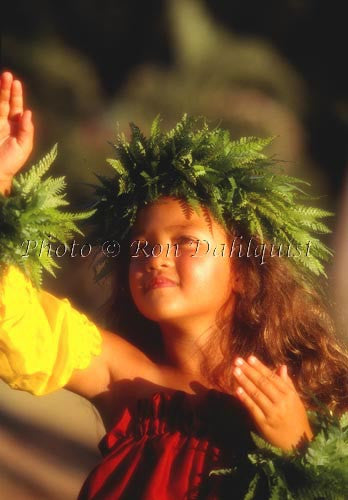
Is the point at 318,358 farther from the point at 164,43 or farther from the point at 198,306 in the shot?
the point at 164,43

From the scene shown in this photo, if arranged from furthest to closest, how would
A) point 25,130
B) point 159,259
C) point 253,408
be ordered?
1. point 159,259
2. point 25,130
3. point 253,408

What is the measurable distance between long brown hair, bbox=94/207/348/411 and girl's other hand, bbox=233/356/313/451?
0.82ft

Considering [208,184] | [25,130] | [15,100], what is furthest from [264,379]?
[15,100]

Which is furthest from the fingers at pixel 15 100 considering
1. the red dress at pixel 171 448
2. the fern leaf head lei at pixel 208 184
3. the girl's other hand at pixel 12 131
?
the red dress at pixel 171 448

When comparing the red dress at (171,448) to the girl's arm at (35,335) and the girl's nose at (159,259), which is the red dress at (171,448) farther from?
the girl's nose at (159,259)

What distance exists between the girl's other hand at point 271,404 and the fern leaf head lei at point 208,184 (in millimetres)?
533

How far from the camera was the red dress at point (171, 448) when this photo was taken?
2.58 meters

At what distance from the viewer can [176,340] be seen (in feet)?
9.74

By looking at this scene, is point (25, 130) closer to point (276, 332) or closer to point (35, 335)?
point (35, 335)

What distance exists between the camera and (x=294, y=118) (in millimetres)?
5891

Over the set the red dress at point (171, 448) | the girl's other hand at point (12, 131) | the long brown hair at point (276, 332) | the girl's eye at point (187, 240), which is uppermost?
the girl's other hand at point (12, 131)

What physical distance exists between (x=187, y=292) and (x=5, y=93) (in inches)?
34.7

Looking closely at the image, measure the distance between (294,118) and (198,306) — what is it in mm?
3328

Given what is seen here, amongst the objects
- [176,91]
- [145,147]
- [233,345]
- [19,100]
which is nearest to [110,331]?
[233,345]
